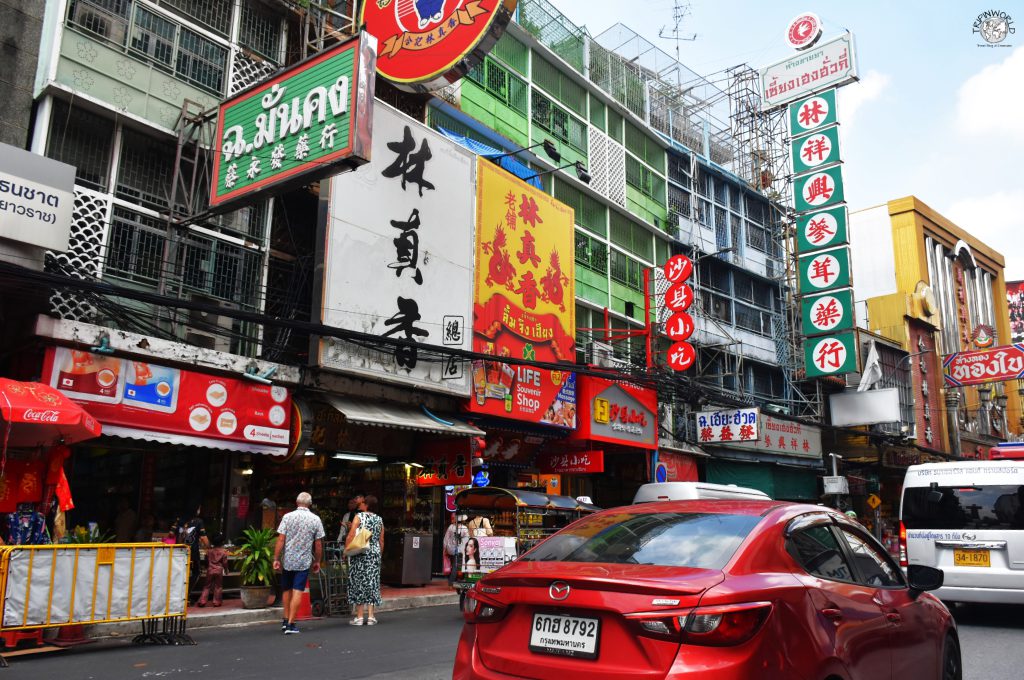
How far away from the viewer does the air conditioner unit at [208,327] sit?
13.3 m

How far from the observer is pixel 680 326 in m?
21.6

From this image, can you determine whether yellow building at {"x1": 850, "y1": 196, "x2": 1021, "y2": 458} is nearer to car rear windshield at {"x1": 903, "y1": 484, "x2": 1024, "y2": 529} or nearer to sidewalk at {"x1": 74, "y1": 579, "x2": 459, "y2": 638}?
car rear windshield at {"x1": 903, "y1": 484, "x2": 1024, "y2": 529}

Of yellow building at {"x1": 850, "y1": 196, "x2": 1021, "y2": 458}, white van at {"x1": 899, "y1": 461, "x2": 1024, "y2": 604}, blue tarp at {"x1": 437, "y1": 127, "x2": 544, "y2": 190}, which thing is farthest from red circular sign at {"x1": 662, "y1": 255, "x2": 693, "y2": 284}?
yellow building at {"x1": 850, "y1": 196, "x2": 1021, "y2": 458}

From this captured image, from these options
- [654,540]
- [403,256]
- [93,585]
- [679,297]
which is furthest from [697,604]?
[679,297]

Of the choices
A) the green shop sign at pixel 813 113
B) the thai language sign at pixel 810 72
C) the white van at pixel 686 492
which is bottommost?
the white van at pixel 686 492

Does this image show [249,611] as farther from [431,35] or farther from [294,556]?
[431,35]

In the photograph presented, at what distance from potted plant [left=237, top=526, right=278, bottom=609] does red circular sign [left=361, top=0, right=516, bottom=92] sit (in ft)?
30.3

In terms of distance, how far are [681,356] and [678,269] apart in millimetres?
2527

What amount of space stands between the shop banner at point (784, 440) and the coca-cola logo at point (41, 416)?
2101 cm

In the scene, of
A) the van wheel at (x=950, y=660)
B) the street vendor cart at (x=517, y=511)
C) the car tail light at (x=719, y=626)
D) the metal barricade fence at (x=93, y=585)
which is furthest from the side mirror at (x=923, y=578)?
the street vendor cart at (x=517, y=511)

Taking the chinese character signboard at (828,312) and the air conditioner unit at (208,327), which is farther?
the chinese character signboard at (828,312)

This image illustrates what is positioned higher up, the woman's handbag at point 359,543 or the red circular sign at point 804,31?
the red circular sign at point 804,31

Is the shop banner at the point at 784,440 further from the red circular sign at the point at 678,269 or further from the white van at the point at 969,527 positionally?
the white van at the point at 969,527

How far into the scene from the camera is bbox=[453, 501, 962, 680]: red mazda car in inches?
133
